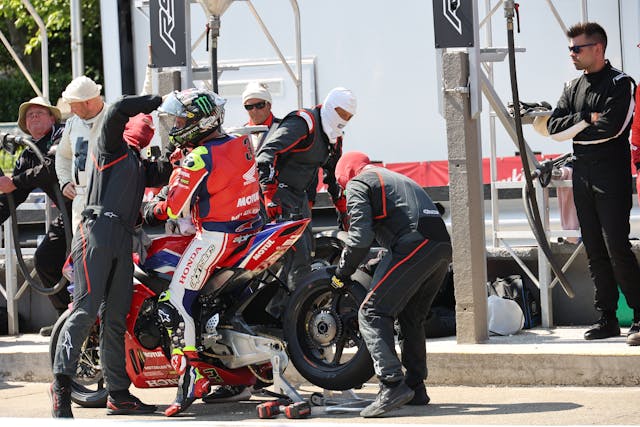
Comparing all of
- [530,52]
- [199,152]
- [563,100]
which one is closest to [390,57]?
[530,52]

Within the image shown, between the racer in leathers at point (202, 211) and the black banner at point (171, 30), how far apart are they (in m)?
1.82

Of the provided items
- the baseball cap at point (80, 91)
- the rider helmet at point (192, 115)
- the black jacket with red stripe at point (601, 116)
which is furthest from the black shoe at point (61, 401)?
the black jacket with red stripe at point (601, 116)

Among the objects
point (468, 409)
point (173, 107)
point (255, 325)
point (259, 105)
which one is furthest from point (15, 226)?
point (468, 409)

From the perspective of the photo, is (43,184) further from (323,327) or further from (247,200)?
(323,327)

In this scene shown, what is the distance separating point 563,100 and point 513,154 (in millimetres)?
3471

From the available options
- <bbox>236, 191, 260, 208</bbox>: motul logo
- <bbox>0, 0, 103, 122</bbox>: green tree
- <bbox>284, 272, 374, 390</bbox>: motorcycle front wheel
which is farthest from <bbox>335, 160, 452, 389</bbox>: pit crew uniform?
<bbox>0, 0, 103, 122</bbox>: green tree

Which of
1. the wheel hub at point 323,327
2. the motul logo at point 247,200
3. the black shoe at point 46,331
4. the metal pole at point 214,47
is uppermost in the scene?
the metal pole at point 214,47

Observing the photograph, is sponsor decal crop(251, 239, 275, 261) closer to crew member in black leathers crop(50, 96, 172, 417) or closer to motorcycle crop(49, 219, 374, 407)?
motorcycle crop(49, 219, 374, 407)

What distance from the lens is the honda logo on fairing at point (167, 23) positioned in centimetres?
923

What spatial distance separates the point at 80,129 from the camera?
8.90 meters

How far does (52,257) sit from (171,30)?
6.43 ft

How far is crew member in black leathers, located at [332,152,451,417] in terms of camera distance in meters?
7.13

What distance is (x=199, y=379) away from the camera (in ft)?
24.3

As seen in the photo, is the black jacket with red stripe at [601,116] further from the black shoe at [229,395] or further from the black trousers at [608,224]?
the black shoe at [229,395]
